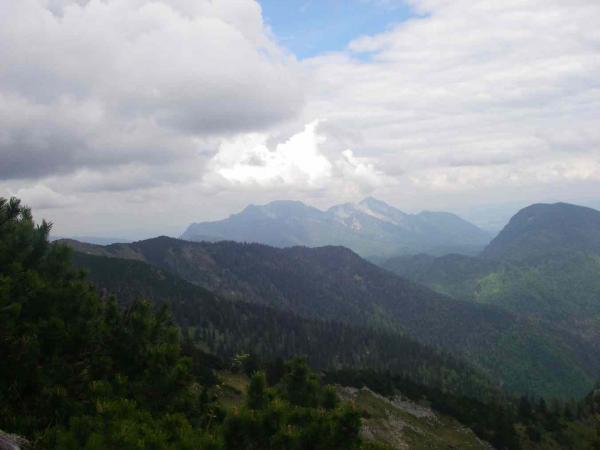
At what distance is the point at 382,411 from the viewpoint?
71.4 meters

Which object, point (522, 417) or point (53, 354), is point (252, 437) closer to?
point (53, 354)

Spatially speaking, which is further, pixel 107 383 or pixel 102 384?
pixel 107 383

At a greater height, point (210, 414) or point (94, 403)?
point (94, 403)

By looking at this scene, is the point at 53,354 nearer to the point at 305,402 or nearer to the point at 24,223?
the point at 24,223

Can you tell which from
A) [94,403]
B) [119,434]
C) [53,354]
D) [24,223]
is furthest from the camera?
[24,223]

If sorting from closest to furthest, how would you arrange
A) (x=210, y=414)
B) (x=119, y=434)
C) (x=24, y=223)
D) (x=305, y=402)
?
(x=119, y=434) → (x=210, y=414) → (x=24, y=223) → (x=305, y=402)

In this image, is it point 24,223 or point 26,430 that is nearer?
point 26,430

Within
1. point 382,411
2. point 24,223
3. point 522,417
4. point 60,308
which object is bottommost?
point 522,417

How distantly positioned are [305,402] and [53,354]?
14.5m

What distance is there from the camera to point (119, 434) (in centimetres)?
1118

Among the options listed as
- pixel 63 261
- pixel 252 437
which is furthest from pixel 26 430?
pixel 63 261

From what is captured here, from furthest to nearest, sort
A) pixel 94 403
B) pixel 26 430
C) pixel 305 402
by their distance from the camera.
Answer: pixel 305 402 → pixel 94 403 → pixel 26 430

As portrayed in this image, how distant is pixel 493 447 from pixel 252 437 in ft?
211

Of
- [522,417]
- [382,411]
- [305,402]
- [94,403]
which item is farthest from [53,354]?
[522,417]
